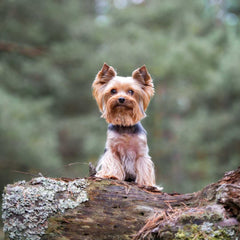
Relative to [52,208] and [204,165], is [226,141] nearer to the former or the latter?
[204,165]

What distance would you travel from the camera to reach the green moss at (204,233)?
4.86 meters

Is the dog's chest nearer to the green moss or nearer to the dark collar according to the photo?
the dark collar

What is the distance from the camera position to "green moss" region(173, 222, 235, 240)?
486 cm

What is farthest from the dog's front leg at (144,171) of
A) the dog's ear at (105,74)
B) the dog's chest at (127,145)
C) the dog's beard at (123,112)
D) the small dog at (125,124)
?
the dog's ear at (105,74)

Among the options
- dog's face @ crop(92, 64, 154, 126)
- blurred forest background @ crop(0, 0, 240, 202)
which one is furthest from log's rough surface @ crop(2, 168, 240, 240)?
blurred forest background @ crop(0, 0, 240, 202)

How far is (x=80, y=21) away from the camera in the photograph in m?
25.0

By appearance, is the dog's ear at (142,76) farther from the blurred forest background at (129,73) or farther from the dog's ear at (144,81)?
the blurred forest background at (129,73)

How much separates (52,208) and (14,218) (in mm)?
509

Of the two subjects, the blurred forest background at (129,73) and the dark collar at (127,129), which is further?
the blurred forest background at (129,73)

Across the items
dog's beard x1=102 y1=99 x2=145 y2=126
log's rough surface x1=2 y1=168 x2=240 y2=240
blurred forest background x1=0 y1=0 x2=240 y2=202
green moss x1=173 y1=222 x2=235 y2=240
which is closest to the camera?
green moss x1=173 y1=222 x2=235 y2=240

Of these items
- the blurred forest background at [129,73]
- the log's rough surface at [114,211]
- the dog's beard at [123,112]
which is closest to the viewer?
the log's rough surface at [114,211]

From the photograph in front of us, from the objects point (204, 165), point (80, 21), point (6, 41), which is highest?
point (80, 21)

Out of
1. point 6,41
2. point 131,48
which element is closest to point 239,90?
point 131,48

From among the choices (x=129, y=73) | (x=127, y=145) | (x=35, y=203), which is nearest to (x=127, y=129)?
(x=127, y=145)
